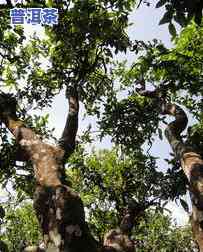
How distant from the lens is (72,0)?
14148mm

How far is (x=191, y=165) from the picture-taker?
11477 mm

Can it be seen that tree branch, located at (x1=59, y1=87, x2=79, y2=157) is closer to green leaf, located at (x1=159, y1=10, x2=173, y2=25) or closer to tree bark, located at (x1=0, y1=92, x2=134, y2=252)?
tree bark, located at (x1=0, y1=92, x2=134, y2=252)

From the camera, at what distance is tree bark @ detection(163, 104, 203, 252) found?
10289 millimetres

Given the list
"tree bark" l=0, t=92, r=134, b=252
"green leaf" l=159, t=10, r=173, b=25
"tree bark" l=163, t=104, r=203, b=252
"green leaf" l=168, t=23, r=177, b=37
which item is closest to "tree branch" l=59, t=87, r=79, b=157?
"tree bark" l=0, t=92, r=134, b=252

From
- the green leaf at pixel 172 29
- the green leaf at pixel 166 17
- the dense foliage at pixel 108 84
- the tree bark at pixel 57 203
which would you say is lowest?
the tree bark at pixel 57 203

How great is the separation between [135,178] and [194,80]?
31.9 feet

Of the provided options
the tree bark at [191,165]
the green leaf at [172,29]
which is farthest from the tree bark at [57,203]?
the green leaf at [172,29]

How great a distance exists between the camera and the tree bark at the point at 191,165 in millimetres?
10289

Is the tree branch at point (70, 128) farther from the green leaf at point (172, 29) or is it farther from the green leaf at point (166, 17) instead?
the green leaf at point (166, 17)

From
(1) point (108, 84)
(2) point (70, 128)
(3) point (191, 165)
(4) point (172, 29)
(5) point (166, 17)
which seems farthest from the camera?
(1) point (108, 84)

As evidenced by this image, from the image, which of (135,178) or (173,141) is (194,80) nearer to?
(173,141)

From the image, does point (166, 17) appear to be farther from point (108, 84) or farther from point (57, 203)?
point (108, 84)

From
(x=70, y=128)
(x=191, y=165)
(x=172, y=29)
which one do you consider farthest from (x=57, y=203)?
(x=191, y=165)

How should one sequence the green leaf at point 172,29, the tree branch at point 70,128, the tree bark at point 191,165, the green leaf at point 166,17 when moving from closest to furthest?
the green leaf at point 166,17 → the green leaf at point 172,29 → the tree branch at point 70,128 → the tree bark at point 191,165
